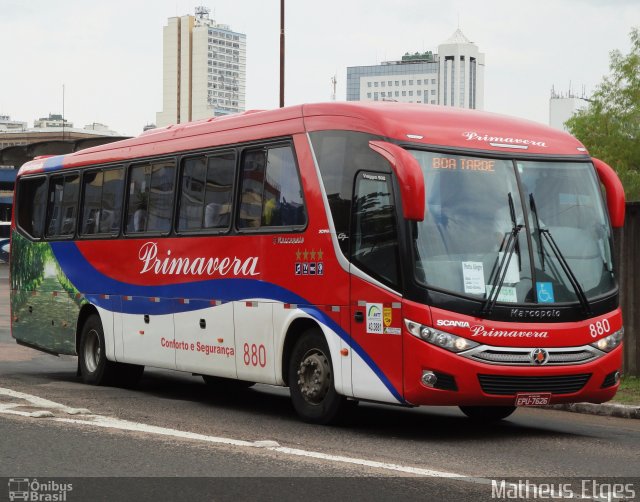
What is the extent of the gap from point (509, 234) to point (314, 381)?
2434 mm

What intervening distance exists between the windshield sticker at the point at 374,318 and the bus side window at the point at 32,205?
8.88 meters

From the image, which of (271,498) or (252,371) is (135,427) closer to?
(252,371)

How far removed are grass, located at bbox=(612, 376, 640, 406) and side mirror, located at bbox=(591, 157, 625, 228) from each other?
286 cm

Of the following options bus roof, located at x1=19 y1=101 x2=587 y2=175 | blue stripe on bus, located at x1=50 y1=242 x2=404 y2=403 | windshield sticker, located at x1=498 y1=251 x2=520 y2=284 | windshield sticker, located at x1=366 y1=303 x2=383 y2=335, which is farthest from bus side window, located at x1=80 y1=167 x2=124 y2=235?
windshield sticker, located at x1=498 y1=251 x2=520 y2=284

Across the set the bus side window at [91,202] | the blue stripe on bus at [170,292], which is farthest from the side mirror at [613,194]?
the bus side window at [91,202]

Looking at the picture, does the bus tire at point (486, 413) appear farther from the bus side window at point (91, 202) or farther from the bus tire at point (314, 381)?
the bus side window at point (91, 202)

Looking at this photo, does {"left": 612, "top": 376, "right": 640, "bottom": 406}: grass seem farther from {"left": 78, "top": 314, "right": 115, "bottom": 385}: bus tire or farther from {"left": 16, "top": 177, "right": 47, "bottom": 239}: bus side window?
{"left": 16, "top": 177, "right": 47, "bottom": 239}: bus side window

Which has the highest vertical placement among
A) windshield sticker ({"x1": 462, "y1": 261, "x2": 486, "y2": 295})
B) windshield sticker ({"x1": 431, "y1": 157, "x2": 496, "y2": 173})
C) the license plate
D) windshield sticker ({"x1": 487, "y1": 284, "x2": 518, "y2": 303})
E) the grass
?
windshield sticker ({"x1": 431, "y1": 157, "x2": 496, "y2": 173})

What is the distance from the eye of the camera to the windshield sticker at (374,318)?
1132 cm

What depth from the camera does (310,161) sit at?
1235 cm

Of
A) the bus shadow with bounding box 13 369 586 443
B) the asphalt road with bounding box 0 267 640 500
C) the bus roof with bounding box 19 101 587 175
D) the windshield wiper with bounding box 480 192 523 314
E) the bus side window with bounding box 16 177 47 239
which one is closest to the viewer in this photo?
the asphalt road with bounding box 0 267 640 500

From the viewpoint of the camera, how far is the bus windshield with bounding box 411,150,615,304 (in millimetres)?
11109

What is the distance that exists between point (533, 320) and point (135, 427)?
3677 mm

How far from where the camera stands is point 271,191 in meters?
13.1
